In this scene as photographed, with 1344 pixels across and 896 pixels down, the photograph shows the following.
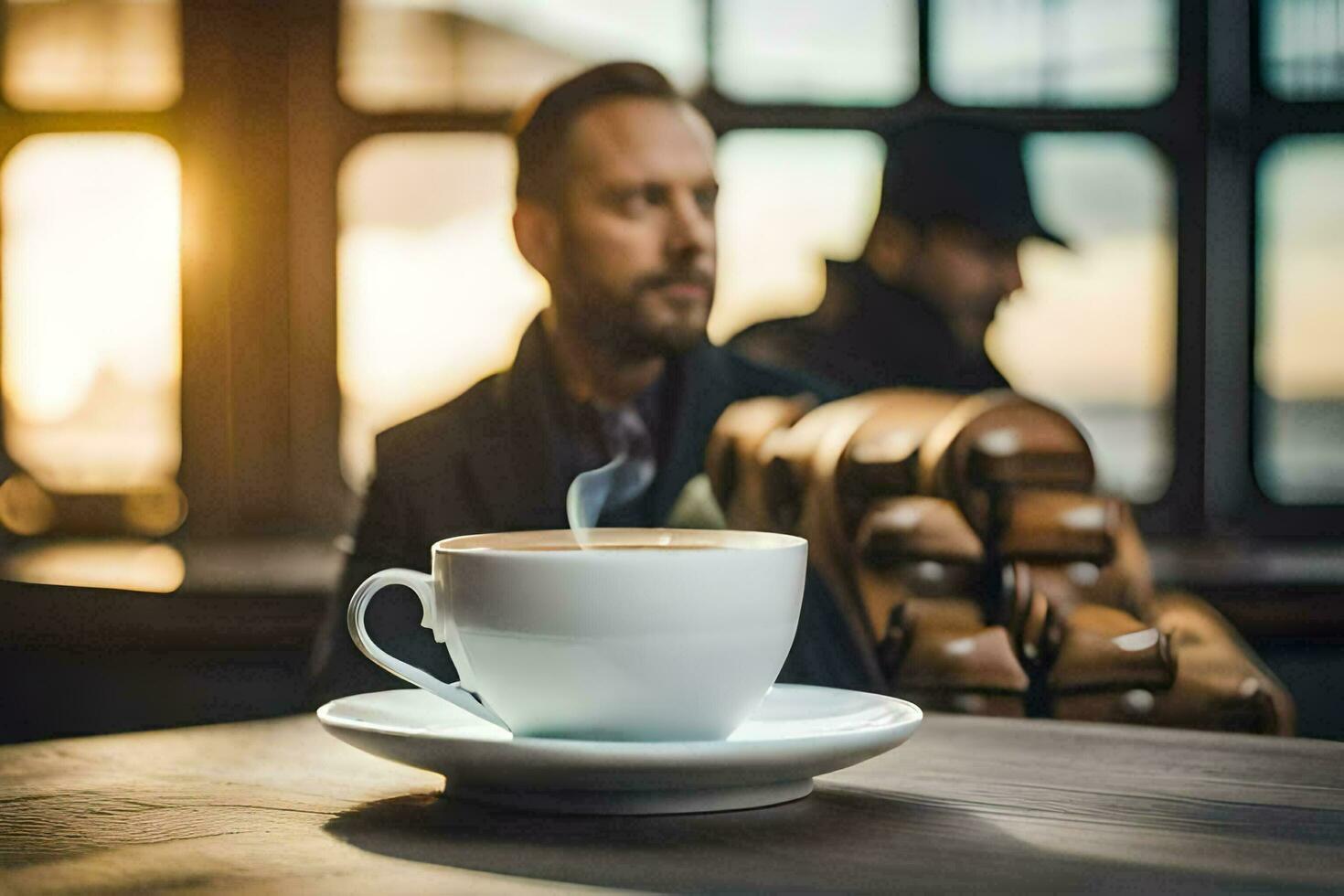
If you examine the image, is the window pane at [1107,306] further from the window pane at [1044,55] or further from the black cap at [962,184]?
the black cap at [962,184]

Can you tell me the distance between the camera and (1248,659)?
4.82 ft

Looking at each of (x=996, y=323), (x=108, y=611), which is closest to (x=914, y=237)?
(x=996, y=323)

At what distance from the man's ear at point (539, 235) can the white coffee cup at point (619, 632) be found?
5.66ft

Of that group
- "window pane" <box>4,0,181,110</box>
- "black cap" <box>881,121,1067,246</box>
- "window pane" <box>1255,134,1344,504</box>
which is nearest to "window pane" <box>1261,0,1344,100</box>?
"window pane" <box>1255,134,1344,504</box>

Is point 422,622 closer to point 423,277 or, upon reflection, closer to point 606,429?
point 606,429

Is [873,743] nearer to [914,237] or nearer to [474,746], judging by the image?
[474,746]

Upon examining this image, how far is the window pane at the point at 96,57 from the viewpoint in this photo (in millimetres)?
2430

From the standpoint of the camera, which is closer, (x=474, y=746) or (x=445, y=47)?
(x=474, y=746)

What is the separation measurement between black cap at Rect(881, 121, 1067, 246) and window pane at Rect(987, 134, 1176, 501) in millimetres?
263

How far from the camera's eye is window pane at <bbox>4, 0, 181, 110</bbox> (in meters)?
2.43

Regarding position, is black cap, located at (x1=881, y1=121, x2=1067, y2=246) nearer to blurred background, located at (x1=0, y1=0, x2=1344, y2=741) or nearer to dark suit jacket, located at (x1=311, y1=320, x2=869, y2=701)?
blurred background, located at (x1=0, y1=0, x2=1344, y2=741)

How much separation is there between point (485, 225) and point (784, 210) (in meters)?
0.48

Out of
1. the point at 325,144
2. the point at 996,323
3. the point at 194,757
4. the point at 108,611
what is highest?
the point at 325,144

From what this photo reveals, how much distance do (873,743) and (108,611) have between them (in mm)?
1729
